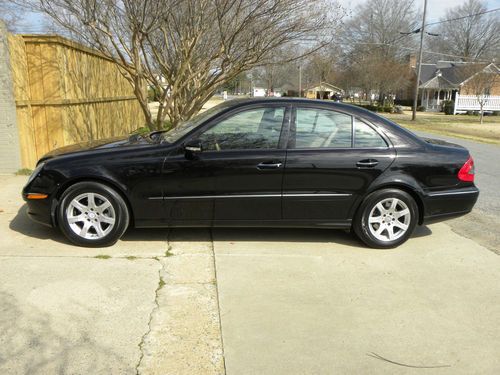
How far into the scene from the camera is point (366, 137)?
491cm

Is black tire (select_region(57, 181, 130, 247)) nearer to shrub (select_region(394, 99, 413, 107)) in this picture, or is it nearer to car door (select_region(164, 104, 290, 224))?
car door (select_region(164, 104, 290, 224))

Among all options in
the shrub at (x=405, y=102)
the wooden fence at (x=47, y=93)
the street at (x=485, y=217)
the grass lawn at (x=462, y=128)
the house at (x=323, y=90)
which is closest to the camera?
the street at (x=485, y=217)

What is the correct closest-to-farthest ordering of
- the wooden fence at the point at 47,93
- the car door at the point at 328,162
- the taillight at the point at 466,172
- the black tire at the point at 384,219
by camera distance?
1. the car door at the point at 328,162
2. the black tire at the point at 384,219
3. the taillight at the point at 466,172
4. the wooden fence at the point at 47,93

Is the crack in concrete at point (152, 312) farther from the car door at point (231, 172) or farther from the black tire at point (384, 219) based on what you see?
the black tire at point (384, 219)

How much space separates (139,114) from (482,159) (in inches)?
472

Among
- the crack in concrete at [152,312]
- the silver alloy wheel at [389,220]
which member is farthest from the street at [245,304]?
the silver alloy wheel at [389,220]

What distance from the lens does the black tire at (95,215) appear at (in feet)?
15.2

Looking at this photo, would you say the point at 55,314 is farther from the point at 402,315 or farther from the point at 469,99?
the point at 469,99

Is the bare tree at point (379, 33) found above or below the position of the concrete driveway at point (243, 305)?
above

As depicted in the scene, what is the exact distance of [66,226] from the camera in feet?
15.4

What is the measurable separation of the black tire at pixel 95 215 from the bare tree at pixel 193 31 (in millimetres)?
4723

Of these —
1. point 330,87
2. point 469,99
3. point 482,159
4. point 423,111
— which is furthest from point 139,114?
point 330,87

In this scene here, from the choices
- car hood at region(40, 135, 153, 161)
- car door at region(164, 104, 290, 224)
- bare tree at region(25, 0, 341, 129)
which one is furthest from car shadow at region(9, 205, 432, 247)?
bare tree at region(25, 0, 341, 129)

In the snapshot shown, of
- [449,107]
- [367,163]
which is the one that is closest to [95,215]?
[367,163]
